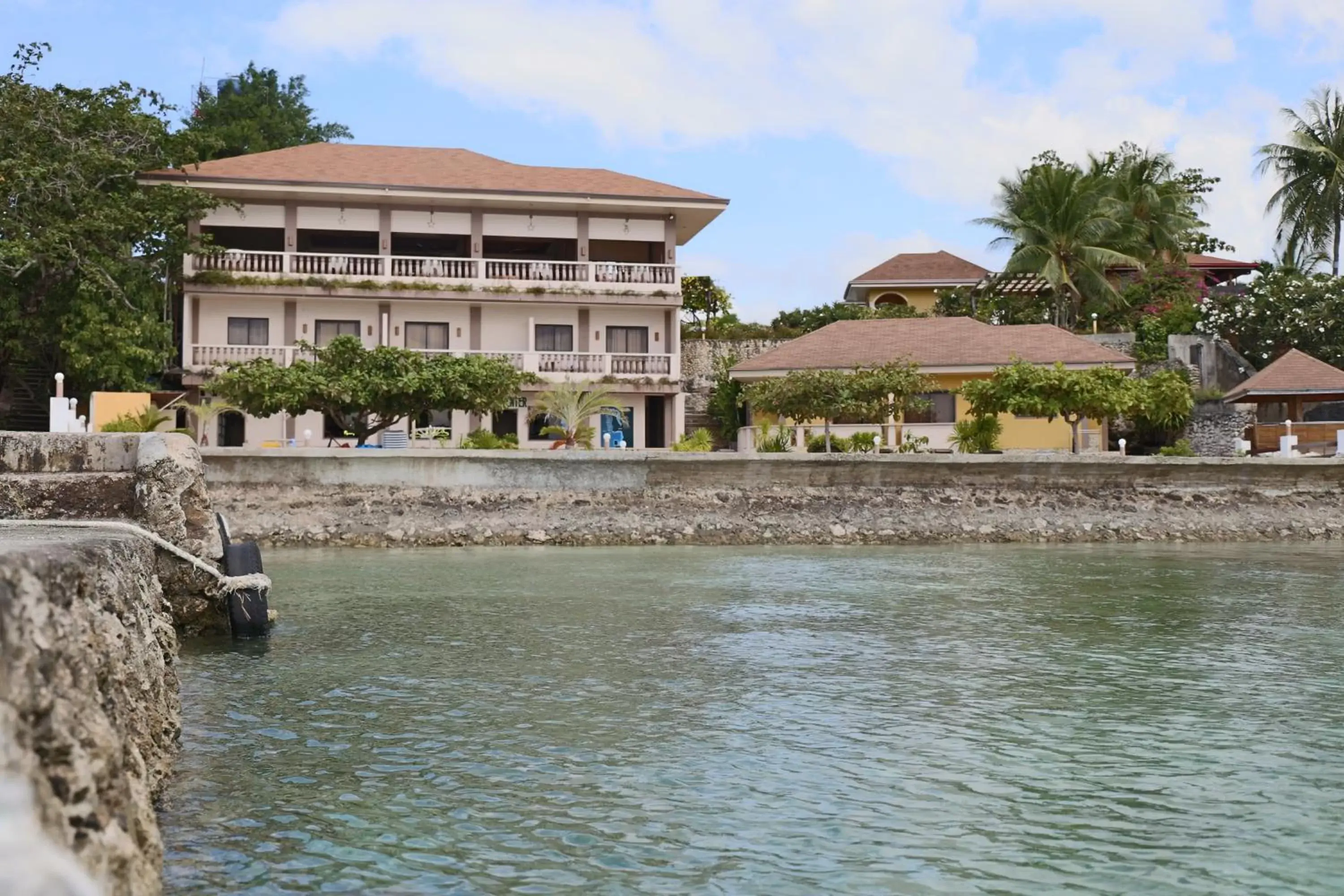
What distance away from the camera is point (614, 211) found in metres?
35.7

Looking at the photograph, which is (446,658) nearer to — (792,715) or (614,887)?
(792,715)

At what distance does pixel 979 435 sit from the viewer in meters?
26.9

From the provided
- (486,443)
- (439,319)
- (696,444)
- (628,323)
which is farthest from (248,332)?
(696,444)

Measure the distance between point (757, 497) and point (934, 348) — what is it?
14.6 m

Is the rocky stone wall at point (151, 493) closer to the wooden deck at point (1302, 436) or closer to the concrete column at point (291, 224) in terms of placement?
the concrete column at point (291, 224)

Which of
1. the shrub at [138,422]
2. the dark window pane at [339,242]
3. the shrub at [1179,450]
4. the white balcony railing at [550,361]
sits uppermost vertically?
the dark window pane at [339,242]

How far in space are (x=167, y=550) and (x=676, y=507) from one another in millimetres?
12846

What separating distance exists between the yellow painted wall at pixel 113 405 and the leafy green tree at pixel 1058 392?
17.1 m

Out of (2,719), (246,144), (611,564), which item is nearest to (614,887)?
(2,719)

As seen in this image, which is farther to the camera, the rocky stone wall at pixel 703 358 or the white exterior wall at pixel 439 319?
the rocky stone wall at pixel 703 358

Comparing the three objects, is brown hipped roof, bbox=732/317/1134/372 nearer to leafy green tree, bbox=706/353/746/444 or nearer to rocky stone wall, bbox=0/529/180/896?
leafy green tree, bbox=706/353/746/444

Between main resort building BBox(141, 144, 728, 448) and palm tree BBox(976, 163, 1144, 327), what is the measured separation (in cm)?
1449

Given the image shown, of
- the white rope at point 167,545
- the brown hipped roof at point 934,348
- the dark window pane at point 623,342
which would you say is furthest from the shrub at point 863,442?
the white rope at point 167,545

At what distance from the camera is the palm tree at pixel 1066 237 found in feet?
146
